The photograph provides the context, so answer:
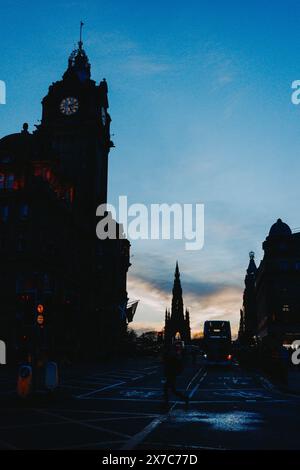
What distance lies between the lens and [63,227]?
219ft

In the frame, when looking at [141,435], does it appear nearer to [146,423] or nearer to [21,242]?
[146,423]

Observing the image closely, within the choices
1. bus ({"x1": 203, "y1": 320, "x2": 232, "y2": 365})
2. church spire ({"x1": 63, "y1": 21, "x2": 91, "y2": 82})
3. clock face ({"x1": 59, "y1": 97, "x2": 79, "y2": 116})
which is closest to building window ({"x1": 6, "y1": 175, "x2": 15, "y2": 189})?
bus ({"x1": 203, "y1": 320, "x2": 232, "y2": 365})

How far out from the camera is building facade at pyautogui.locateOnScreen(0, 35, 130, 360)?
56.2 metres

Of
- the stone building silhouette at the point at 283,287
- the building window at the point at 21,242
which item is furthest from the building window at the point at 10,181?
the stone building silhouette at the point at 283,287

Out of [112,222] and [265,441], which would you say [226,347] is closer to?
[265,441]

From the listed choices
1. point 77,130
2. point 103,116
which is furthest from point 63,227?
point 103,116

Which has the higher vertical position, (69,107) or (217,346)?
(69,107)

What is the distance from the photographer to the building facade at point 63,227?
5622 centimetres

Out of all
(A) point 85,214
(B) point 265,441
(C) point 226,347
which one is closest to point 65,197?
(A) point 85,214

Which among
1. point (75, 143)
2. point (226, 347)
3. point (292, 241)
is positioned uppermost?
point (75, 143)

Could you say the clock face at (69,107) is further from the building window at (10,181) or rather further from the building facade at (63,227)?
the building window at (10,181)
